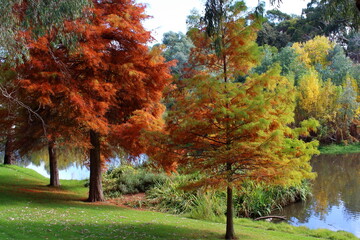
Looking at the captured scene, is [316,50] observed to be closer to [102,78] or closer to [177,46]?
[177,46]

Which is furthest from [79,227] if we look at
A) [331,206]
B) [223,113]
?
[331,206]

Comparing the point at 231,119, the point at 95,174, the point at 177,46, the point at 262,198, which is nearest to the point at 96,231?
the point at 231,119

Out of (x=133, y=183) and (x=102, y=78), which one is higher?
(x=102, y=78)

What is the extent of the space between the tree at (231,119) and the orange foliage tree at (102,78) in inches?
138

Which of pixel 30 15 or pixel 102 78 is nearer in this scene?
pixel 30 15

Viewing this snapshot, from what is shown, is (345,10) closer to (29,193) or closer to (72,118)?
(72,118)

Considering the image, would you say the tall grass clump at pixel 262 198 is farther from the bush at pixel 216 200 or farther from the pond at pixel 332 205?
the pond at pixel 332 205

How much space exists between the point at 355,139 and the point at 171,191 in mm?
28376

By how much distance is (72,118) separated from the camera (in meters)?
12.6

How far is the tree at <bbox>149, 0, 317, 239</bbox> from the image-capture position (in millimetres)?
7891

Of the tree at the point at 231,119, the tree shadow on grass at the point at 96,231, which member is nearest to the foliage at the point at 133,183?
the tree shadow on grass at the point at 96,231

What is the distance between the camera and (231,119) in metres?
7.87

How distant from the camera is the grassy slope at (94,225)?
27.6ft

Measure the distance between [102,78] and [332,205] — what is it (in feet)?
37.6
